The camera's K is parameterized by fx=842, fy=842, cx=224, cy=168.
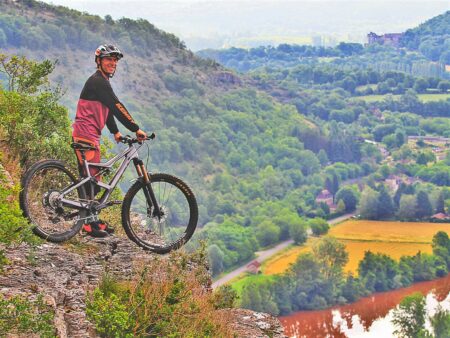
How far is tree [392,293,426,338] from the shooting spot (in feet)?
156

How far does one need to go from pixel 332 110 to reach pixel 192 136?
53.8 metres

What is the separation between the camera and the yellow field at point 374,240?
7969 centimetres

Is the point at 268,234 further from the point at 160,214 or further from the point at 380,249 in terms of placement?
the point at 160,214

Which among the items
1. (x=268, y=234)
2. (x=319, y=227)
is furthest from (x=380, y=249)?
(x=268, y=234)

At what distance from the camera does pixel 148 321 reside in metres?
7.65

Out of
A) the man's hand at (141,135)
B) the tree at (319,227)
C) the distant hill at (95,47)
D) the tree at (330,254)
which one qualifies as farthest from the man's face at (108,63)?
the distant hill at (95,47)

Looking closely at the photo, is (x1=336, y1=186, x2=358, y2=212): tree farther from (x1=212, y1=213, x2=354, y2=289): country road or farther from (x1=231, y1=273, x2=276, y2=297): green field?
(x1=231, y1=273, x2=276, y2=297): green field

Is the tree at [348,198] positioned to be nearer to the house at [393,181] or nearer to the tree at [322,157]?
the house at [393,181]

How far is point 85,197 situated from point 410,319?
43125mm

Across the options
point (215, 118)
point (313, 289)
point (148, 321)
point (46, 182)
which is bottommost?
point (313, 289)

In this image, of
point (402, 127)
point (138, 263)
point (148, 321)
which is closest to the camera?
point (148, 321)

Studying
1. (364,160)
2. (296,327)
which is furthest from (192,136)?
(296,327)

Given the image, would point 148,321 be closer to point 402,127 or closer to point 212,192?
point 212,192

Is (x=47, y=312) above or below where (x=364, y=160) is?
above
